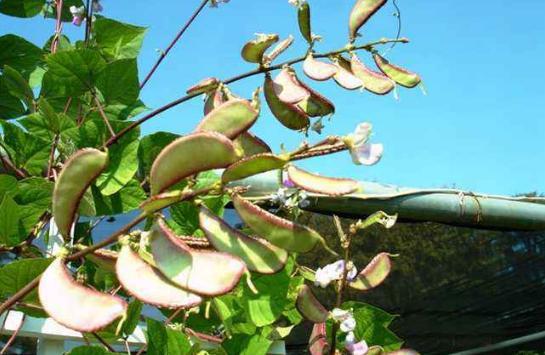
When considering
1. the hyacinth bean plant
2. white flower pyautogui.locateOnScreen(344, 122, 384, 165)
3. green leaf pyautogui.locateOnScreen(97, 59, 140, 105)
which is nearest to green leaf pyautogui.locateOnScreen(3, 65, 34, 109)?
the hyacinth bean plant

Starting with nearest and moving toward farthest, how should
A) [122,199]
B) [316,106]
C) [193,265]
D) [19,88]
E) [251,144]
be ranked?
[193,265]
[251,144]
[316,106]
[122,199]
[19,88]

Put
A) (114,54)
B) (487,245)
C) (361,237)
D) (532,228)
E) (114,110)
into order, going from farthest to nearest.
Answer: (487,245) < (361,237) < (532,228) < (114,54) < (114,110)

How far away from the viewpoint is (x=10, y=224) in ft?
1.92

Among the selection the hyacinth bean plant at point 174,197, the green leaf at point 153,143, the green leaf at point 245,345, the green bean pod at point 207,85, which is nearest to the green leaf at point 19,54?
the hyacinth bean plant at point 174,197

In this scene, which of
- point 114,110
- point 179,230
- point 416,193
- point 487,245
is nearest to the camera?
point 179,230

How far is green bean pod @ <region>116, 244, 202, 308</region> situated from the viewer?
0.33m

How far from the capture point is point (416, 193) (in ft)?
3.69

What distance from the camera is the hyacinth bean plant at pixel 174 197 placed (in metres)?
0.35

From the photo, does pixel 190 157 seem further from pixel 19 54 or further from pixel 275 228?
pixel 19 54

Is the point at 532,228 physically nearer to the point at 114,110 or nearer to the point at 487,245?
the point at 114,110

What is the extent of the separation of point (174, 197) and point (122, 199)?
0.36m

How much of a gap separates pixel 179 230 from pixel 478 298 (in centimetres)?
188

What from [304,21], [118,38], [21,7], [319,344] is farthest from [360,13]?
[21,7]

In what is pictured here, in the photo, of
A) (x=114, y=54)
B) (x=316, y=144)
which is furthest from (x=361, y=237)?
(x=316, y=144)
